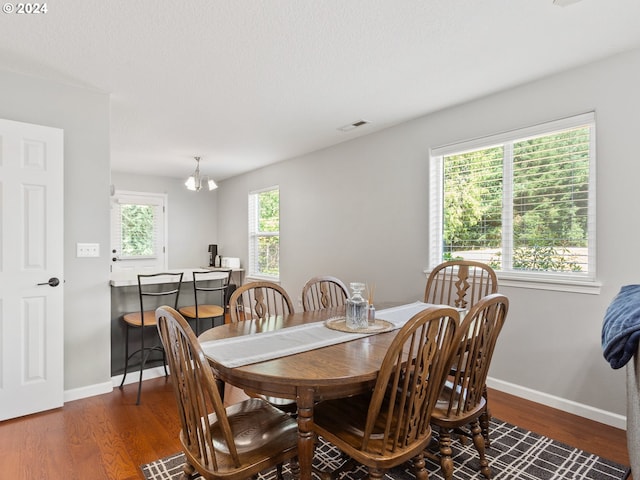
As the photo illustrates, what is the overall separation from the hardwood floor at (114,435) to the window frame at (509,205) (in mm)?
886

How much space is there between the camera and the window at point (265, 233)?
5586 millimetres

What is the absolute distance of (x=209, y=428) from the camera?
1.19m

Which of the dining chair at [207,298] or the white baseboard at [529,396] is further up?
the dining chair at [207,298]

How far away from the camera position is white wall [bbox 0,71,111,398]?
8.91 feet

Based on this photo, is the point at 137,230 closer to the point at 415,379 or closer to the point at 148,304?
the point at 148,304

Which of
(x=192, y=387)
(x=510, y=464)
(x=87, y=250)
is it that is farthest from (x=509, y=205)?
(x=87, y=250)

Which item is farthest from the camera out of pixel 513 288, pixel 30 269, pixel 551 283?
pixel 513 288

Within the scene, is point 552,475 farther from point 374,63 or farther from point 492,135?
point 374,63

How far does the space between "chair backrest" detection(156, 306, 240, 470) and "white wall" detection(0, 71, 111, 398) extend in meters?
1.92

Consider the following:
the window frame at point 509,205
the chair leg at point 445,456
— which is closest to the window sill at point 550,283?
the window frame at point 509,205

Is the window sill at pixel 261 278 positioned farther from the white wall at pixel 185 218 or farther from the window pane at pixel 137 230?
the window pane at pixel 137 230

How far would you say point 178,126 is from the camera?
3746mm

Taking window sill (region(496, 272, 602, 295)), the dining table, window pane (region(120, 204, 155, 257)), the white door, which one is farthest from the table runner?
window pane (region(120, 204, 155, 257))

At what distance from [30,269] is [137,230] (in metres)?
3.88
